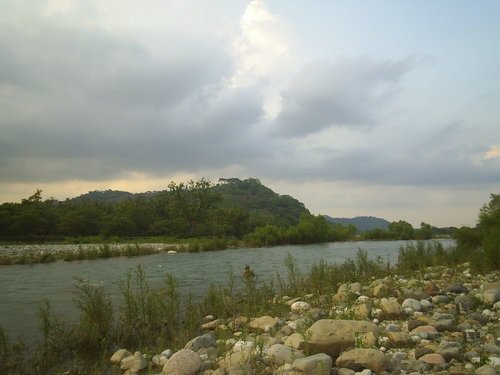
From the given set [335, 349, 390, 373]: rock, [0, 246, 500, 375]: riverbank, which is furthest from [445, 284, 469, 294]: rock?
A: [335, 349, 390, 373]: rock

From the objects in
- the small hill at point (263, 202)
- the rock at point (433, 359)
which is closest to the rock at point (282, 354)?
the rock at point (433, 359)

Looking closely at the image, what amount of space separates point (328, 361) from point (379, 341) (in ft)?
5.98

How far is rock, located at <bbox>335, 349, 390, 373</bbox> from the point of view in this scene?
5988 mm

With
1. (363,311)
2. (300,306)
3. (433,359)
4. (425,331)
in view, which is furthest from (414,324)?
(300,306)

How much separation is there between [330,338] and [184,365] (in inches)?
103

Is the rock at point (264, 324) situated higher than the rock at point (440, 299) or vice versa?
the rock at point (440, 299)

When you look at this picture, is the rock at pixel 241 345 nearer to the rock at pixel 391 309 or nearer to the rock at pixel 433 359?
the rock at pixel 433 359

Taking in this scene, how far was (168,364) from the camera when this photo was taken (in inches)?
280

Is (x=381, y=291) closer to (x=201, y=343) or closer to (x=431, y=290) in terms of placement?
(x=431, y=290)

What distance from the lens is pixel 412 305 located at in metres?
10.1

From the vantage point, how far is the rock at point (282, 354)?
21.8 feet

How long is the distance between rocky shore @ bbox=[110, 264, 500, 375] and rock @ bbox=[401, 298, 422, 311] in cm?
2

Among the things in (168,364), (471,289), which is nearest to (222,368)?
(168,364)

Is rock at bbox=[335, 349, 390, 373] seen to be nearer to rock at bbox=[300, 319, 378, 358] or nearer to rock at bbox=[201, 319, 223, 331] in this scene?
rock at bbox=[300, 319, 378, 358]
